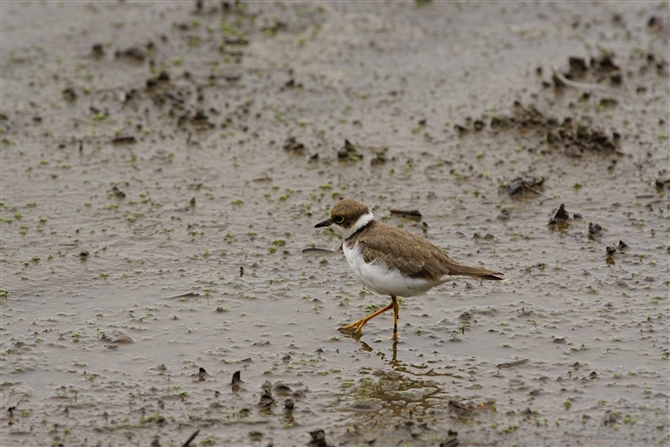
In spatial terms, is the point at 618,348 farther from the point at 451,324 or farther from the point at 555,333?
the point at 451,324

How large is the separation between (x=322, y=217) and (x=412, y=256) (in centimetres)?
250

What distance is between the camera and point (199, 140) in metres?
12.3

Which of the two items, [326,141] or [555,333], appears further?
[326,141]

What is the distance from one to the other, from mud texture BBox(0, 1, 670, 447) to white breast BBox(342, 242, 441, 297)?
49cm

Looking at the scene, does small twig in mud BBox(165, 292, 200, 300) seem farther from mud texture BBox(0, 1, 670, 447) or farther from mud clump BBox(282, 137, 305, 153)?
mud clump BBox(282, 137, 305, 153)

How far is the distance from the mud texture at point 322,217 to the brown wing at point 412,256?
63 cm

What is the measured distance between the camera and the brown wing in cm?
816

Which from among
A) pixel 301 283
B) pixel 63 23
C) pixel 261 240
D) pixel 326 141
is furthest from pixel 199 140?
pixel 63 23

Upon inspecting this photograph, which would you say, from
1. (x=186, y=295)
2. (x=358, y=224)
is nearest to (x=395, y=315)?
(x=358, y=224)

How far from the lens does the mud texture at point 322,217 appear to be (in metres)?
7.15

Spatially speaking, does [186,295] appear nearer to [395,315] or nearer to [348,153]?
[395,315]

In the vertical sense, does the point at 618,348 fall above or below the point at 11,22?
below

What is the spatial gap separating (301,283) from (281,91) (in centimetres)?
526

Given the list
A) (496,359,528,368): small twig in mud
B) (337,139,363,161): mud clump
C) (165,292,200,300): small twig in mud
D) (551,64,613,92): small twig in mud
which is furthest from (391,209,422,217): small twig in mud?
(551,64,613,92): small twig in mud
